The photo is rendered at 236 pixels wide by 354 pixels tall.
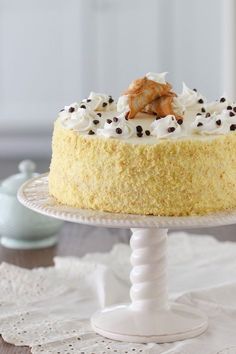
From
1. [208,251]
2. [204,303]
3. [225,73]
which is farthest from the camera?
[225,73]

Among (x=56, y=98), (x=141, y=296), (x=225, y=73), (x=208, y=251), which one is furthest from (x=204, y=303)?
(x=56, y=98)

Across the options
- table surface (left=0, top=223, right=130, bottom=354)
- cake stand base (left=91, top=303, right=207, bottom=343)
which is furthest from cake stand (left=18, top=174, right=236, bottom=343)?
table surface (left=0, top=223, right=130, bottom=354)

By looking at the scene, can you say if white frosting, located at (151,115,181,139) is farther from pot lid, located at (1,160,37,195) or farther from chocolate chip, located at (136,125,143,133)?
pot lid, located at (1,160,37,195)

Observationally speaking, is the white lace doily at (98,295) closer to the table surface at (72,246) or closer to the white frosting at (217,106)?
the table surface at (72,246)

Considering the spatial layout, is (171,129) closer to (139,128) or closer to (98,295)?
(139,128)

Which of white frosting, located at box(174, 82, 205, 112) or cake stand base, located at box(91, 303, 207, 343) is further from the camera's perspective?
white frosting, located at box(174, 82, 205, 112)

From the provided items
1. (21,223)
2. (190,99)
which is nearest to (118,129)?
(190,99)

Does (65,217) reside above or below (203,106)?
below

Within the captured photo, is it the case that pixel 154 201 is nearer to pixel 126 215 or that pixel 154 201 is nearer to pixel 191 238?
pixel 126 215
